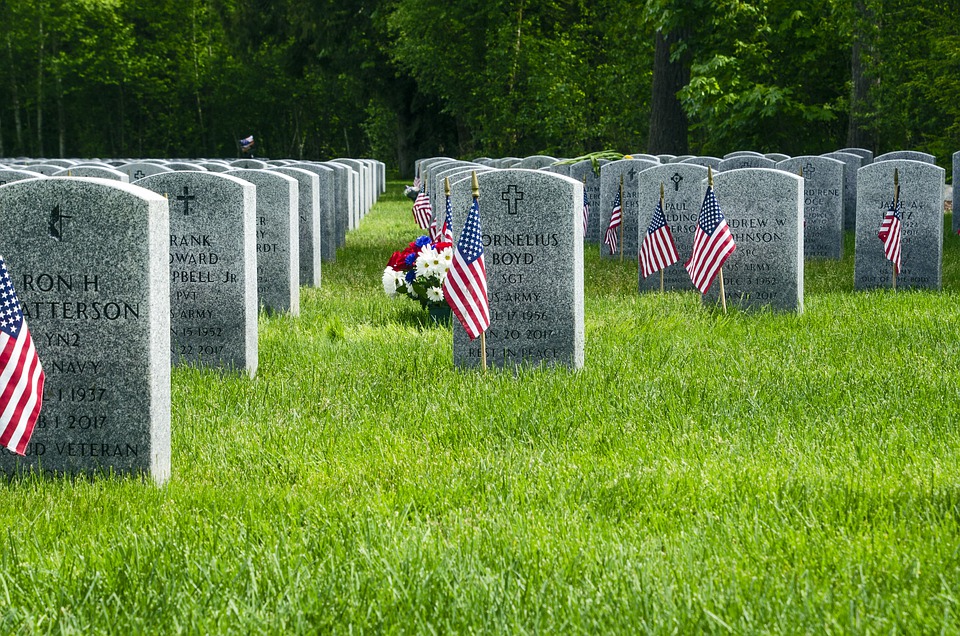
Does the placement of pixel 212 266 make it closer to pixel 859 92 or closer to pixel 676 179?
pixel 676 179

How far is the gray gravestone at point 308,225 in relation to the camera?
12841mm

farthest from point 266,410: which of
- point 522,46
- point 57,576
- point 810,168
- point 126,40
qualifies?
point 126,40

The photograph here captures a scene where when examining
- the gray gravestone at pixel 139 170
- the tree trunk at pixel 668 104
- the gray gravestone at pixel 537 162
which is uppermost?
the tree trunk at pixel 668 104

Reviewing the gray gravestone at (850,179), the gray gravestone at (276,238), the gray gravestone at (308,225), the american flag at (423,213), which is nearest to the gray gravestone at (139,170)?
the gray gravestone at (308,225)

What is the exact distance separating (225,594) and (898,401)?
4.13m

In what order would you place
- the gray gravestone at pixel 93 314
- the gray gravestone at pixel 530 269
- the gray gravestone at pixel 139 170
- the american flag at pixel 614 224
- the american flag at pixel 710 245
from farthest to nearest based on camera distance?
the american flag at pixel 614 224 → the gray gravestone at pixel 139 170 → the american flag at pixel 710 245 → the gray gravestone at pixel 530 269 → the gray gravestone at pixel 93 314

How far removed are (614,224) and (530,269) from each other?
7.22m

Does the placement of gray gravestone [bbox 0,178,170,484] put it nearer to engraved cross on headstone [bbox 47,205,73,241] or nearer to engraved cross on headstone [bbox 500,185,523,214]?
engraved cross on headstone [bbox 47,205,73,241]

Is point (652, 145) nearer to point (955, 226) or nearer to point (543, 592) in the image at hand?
point (955, 226)

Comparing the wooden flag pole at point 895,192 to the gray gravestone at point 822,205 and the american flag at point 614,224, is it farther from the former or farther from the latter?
the american flag at point 614,224

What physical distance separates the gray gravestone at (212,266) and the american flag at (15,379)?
3.15 metres

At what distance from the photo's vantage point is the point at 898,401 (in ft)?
21.5

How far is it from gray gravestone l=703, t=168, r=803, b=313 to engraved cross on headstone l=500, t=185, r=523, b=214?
11.1 feet

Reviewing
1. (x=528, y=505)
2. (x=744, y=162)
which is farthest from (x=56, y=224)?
(x=744, y=162)
